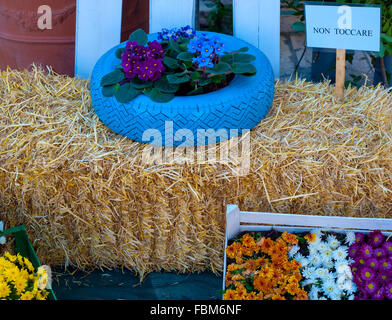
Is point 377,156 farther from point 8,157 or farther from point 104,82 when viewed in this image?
point 8,157

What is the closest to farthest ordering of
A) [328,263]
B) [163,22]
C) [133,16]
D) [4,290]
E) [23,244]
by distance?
[4,290]
[328,263]
[23,244]
[163,22]
[133,16]

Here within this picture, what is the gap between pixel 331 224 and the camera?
1.94 metres

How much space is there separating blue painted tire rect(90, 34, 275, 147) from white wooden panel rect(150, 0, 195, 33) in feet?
2.28

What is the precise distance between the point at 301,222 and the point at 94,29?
1630 mm

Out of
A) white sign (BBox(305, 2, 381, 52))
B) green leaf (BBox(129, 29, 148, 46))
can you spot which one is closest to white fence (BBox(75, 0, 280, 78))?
white sign (BBox(305, 2, 381, 52))

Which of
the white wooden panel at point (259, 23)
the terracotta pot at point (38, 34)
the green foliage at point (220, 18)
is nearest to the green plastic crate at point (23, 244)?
the terracotta pot at point (38, 34)

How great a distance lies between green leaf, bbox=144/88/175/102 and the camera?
209cm

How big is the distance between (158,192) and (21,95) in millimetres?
974

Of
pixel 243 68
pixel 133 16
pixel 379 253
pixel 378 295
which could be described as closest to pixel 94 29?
pixel 133 16

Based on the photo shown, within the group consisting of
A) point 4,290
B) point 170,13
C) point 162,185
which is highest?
point 170,13

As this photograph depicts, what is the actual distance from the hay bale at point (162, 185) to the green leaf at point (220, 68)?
31 cm

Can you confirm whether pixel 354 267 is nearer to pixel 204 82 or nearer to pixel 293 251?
pixel 293 251

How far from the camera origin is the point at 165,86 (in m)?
2.13

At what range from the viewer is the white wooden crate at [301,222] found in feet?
6.30
